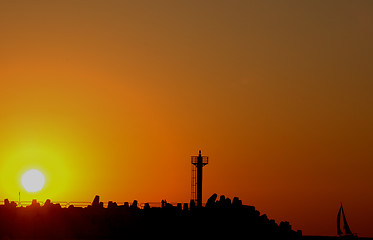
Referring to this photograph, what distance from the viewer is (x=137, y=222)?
56.1 m

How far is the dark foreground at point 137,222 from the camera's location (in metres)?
52.9

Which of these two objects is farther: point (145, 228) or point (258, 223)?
point (258, 223)

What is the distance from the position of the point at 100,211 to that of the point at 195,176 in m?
13.8

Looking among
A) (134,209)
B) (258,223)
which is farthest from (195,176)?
(134,209)

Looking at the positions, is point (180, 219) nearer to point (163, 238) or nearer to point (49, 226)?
point (163, 238)

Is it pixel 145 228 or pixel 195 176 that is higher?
pixel 195 176

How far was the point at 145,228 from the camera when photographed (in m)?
56.2

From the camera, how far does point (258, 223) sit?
62531mm

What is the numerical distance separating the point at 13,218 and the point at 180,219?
11.0 m

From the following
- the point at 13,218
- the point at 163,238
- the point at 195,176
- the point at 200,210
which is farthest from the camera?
the point at 195,176

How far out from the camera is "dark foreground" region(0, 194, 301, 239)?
5288 cm

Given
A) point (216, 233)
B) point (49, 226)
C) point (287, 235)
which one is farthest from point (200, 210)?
point (49, 226)

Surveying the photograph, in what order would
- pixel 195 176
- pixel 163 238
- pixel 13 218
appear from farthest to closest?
pixel 195 176
pixel 163 238
pixel 13 218

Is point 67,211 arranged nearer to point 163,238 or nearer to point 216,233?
point 163,238
